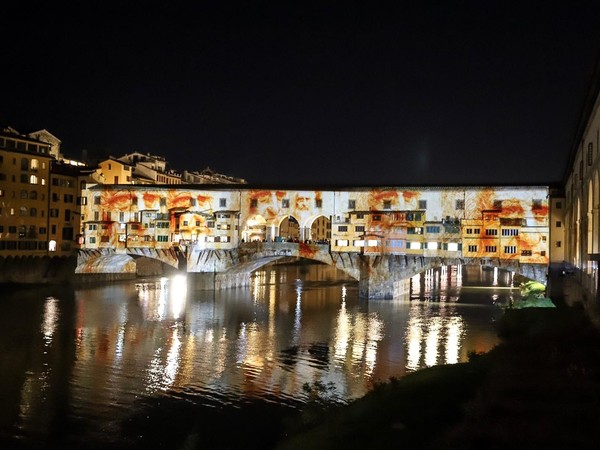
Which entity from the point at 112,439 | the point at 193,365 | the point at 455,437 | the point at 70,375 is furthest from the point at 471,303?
the point at 455,437

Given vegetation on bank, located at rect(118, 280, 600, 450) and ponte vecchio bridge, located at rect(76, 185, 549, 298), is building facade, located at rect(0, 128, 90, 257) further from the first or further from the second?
vegetation on bank, located at rect(118, 280, 600, 450)

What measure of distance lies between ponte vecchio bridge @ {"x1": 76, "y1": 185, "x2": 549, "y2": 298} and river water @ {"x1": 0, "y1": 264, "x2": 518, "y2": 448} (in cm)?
332

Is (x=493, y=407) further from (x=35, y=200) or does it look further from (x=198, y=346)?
(x=35, y=200)

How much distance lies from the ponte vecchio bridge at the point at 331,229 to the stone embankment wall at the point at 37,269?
1.32 metres

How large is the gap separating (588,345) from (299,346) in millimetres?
19066

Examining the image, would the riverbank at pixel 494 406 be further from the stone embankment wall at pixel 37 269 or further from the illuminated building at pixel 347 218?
the stone embankment wall at pixel 37 269

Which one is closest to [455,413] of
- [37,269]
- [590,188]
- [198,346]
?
[590,188]

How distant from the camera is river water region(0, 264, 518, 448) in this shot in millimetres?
21500

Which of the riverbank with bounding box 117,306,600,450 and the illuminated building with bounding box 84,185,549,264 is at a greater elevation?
the illuminated building with bounding box 84,185,549,264

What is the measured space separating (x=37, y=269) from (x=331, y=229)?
28.2m

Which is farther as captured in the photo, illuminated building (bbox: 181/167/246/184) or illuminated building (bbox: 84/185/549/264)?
illuminated building (bbox: 181/167/246/184)

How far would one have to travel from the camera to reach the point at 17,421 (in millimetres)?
19359

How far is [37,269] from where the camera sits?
197ft

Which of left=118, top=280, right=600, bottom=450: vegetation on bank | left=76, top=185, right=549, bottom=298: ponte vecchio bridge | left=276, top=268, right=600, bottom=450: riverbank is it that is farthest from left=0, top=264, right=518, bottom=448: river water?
left=276, top=268, right=600, bottom=450: riverbank
